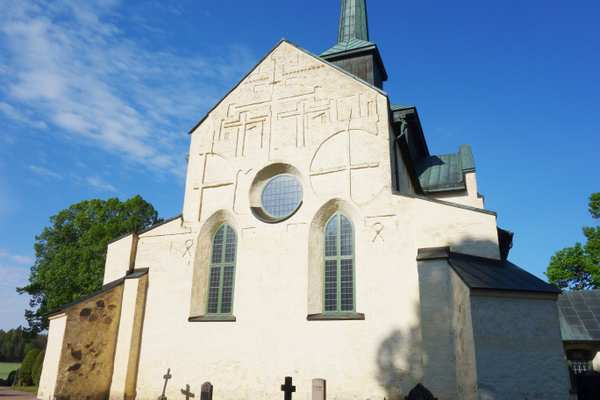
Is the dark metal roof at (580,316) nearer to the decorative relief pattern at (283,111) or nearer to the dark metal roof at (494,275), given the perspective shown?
the dark metal roof at (494,275)

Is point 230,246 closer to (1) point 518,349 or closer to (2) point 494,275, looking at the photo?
(2) point 494,275

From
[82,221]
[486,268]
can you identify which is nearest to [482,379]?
[486,268]

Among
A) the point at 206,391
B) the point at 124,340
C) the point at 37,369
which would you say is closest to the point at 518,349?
the point at 206,391

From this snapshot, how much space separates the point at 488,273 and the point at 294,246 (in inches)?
213

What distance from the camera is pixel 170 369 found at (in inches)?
512

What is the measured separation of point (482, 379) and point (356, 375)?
3388 mm

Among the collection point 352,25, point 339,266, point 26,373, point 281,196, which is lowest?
point 26,373

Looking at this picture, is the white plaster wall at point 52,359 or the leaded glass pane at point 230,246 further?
the leaded glass pane at point 230,246

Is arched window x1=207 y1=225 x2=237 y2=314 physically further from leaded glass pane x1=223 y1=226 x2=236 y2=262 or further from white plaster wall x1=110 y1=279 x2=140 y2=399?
white plaster wall x1=110 y1=279 x2=140 y2=399

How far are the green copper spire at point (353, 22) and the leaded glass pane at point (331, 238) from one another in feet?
43.6

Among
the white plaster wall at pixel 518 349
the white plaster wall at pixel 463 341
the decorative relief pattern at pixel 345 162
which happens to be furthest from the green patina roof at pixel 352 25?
the white plaster wall at pixel 518 349

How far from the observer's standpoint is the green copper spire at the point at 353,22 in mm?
22828

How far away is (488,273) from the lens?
9.98m

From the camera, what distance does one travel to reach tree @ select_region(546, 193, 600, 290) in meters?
26.5
